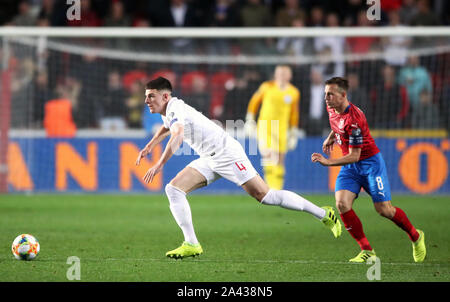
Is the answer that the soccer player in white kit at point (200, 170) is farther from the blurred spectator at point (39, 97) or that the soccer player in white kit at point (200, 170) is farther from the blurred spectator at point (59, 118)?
the blurred spectator at point (39, 97)

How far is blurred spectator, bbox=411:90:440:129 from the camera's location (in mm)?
15562

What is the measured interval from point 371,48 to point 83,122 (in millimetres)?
6296

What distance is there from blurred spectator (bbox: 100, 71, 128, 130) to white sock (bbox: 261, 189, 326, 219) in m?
9.00

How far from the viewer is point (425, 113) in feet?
51.3

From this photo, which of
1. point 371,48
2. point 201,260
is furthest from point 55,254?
point 371,48

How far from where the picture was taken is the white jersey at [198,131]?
7797 millimetres

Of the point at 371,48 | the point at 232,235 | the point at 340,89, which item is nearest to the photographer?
the point at 340,89

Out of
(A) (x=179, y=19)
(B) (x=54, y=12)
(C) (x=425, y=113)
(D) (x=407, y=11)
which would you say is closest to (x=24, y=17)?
(B) (x=54, y=12)

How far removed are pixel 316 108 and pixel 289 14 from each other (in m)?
2.58

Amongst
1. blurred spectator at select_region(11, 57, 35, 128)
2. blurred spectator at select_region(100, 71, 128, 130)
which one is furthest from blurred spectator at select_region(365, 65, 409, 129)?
blurred spectator at select_region(11, 57, 35, 128)

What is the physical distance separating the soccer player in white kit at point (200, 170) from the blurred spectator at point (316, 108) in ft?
26.8

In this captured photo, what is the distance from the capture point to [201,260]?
772 cm

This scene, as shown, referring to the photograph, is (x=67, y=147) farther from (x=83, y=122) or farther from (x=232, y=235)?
(x=232, y=235)
